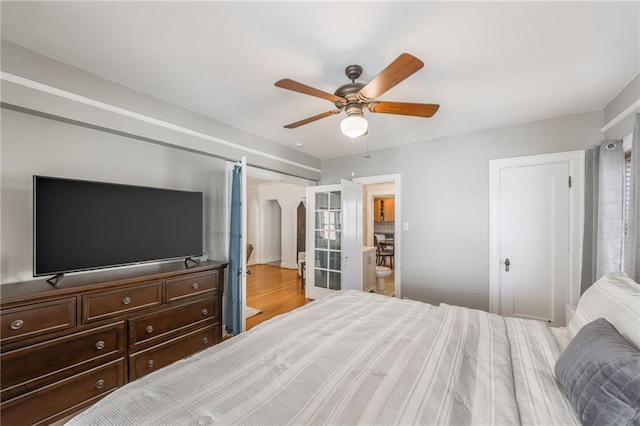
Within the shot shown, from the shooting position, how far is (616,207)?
2240 millimetres

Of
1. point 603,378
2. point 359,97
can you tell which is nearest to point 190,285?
point 359,97

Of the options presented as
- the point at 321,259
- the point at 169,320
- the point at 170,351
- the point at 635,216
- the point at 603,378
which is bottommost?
the point at 170,351

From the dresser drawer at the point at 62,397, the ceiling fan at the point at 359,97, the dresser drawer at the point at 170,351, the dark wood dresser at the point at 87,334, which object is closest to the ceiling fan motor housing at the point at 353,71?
the ceiling fan at the point at 359,97

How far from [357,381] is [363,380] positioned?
0.09 feet

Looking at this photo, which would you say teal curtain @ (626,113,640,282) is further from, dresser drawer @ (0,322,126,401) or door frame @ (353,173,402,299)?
dresser drawer @ (0,322,126,401)

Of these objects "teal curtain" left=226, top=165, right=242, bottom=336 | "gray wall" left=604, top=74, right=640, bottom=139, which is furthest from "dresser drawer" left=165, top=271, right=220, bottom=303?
"gray wall" left=604, top=74, right=640, bottom=139

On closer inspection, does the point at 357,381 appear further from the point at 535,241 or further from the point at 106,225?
the point at 535,241

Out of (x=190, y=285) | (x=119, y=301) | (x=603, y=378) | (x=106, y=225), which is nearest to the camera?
(x=603, y=378)

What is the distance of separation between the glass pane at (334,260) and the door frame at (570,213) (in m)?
2.07

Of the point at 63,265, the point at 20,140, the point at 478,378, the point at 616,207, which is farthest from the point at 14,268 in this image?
the point at 616,207

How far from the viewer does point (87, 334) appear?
69.6 inches

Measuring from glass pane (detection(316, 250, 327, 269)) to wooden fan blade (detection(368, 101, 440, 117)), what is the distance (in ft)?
9.16

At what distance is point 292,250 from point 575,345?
647cm

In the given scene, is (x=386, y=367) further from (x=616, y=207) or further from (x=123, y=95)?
(x=123, y=95)
